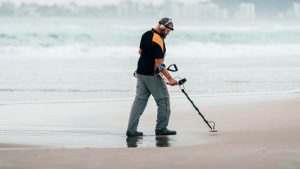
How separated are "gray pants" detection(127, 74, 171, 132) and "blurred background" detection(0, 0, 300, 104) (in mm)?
7369

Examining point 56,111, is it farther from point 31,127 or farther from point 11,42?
point 11,42

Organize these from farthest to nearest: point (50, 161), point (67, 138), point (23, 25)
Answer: point (23, 25)
point (67, 138)
point (50, 161)

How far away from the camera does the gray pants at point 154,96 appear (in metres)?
8.72

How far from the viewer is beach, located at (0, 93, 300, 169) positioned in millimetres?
6242

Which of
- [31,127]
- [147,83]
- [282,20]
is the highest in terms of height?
[282,20]

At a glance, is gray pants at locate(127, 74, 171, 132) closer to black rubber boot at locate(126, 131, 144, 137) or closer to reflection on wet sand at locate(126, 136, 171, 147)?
black rubber boot at locate(126, 131, 144, 137)

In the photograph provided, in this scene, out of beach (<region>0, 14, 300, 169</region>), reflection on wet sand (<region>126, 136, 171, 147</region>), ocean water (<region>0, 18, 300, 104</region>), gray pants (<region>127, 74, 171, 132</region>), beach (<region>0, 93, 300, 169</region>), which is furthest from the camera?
ocean water (<region>0, 18, 300, 104</region>)

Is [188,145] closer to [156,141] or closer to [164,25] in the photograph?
[156,141]

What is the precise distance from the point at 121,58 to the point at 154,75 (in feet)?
109

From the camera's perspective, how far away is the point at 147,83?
873 cm

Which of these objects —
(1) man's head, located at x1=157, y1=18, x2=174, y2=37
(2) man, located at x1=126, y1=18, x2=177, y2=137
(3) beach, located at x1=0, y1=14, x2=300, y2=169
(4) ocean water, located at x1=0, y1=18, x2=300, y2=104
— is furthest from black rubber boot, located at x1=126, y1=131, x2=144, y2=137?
(4) ocean water, located at x1=0, y1=18, x2=300, y2=104

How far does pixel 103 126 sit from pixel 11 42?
124 ft

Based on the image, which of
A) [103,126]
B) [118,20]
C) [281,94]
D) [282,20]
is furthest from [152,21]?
[103,126]

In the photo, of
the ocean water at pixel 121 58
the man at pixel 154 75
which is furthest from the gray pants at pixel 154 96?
the ocean water at pixel 121 58
